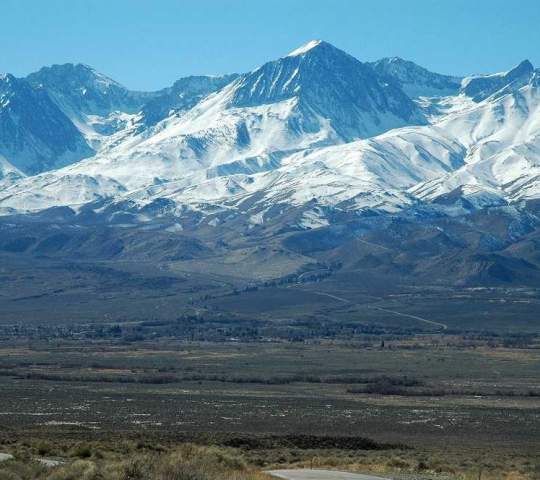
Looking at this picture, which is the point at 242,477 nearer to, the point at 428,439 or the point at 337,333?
the point at 428,439

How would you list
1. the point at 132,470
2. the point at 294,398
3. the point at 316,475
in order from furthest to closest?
the point at 294,398, the point at 316,475, the point at 132,470

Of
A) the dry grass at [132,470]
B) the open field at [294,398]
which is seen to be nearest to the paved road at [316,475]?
the dry grass at [132,470]

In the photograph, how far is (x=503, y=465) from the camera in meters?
43.2

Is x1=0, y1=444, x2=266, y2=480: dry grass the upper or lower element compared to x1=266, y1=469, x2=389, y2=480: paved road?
upper

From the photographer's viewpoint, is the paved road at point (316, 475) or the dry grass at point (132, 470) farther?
the paved road at point (316, 475)

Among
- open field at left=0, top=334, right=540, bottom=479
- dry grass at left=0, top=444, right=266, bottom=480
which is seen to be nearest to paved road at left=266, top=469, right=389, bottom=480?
dry grass at left=0, top=444, right=266, bottom=480

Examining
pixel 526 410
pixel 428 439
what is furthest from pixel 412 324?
pixel 428 439

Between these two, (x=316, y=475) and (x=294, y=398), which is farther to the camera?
(x=294, y=398)

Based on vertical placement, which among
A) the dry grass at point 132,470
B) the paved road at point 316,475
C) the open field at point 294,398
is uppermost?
the dry grass at point 132,470

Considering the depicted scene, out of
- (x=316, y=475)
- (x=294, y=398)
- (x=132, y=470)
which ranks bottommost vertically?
(x=294, y=398)

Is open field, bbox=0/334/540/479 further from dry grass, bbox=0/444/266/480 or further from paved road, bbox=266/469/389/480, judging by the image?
dry grass, bbox=0/444/266/480

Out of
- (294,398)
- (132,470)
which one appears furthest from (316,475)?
(294,398)

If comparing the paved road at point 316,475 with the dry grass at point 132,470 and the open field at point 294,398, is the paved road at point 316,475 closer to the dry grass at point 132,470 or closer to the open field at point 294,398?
the dry grass at point 132,470

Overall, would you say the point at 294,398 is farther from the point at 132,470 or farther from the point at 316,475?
the point at 132,470
